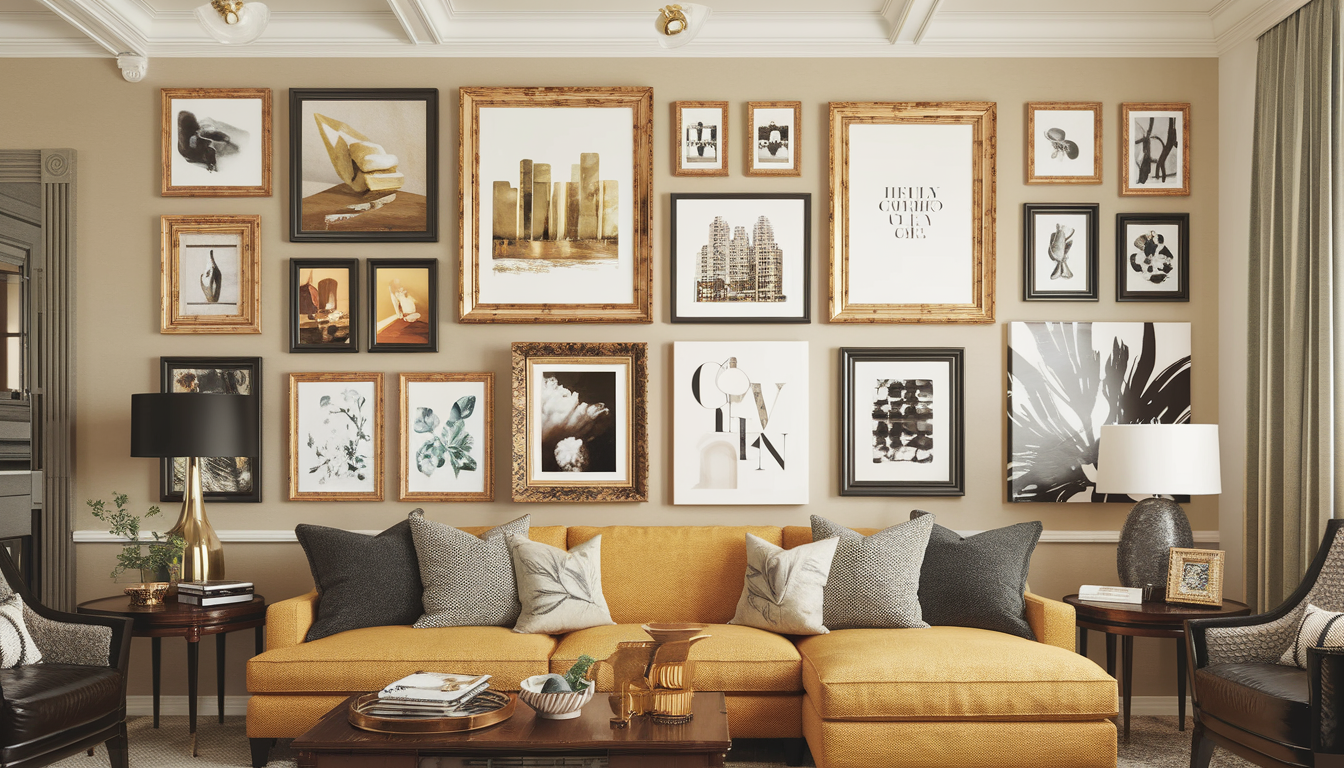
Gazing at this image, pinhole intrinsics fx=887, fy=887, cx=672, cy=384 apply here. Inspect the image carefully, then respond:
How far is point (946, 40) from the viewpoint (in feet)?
13.6

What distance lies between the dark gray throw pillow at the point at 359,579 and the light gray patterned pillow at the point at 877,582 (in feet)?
5.59

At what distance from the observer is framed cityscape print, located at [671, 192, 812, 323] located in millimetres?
4133

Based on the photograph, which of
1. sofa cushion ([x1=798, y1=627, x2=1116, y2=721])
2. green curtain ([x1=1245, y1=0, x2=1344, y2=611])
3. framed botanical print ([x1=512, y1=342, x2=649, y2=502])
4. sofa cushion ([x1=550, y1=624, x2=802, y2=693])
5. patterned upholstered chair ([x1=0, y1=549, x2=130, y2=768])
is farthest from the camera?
framed botanical print ([x1=512, y1=342, x2=649, y2=502])

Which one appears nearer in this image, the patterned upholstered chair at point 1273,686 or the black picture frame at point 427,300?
the patterned upholstered chair at point 1273,686

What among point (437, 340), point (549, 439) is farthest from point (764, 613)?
point (437, 340)

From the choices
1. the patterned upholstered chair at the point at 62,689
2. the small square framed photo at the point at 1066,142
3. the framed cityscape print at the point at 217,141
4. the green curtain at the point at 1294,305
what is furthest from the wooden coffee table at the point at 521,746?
the small square framed photo at the point at 1066,142

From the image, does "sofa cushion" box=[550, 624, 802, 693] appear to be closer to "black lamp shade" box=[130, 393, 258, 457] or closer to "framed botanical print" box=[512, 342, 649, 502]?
"framed botanical print" box=[512, 342, 649, 502]

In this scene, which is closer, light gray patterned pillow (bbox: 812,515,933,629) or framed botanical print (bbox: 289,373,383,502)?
light gray patterned pillow (bbox: 812,515,933,629)

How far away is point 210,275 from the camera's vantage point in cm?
414

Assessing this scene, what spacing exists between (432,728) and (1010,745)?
1.87 meters

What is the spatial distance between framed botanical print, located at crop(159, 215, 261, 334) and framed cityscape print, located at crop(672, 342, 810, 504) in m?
2.01

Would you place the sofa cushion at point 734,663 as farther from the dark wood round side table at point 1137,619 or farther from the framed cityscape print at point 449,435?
the dark wood round side table at point 1137,619

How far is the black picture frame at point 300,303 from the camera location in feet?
13.5

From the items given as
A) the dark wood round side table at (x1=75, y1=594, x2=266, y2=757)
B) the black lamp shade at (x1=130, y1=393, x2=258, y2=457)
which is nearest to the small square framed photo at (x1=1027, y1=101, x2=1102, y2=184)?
the black lamp shade at (x1=130, y1=393, x2=258, y2=457)
